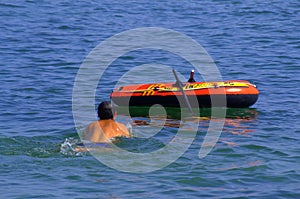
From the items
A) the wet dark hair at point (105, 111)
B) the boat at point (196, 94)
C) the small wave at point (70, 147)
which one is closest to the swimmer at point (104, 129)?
the wet dark hair at point (105, 111)

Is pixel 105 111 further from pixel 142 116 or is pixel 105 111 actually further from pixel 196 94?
pixel 196 94

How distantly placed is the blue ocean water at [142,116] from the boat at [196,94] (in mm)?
347

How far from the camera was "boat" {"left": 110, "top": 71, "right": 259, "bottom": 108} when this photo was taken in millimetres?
15703

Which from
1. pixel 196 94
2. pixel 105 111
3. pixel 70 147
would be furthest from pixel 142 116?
pixel 70 147

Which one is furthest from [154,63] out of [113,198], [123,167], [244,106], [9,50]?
[113,198]

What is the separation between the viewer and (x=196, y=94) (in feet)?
51.5

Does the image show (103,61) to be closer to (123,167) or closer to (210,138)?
(210,138)

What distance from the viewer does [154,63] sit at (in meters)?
21.8

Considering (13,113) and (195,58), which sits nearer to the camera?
(13,113)

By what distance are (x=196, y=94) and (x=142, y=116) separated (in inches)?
48.7

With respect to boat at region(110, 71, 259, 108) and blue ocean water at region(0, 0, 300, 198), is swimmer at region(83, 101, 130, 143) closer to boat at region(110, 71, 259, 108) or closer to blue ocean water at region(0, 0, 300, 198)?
blue ocean water at region(0, 0, 300, 198)

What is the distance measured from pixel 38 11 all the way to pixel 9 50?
18.7 ft

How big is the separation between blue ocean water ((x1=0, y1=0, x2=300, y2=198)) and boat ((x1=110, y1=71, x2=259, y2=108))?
0.35m

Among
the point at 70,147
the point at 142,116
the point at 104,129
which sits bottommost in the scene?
the point at 70,147
